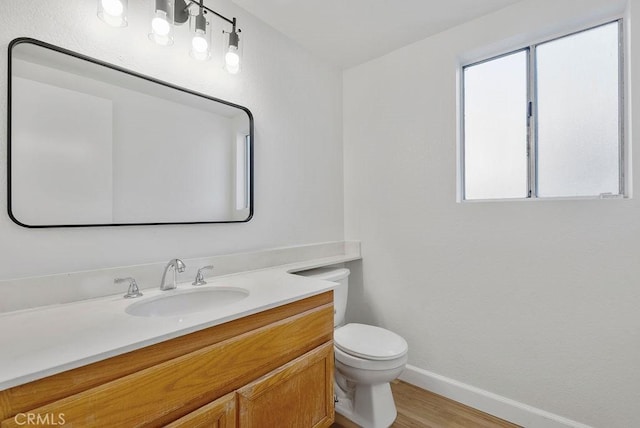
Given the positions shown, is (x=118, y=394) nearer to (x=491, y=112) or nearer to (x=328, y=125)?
(x=328, y=125)

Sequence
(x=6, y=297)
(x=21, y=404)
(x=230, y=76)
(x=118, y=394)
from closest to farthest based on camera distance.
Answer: (x=21, y=404)
(x=118, y=394)
(x=6, y=297)
(x=230, y=76)

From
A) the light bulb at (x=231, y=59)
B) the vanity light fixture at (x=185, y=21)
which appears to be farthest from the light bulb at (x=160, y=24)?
the light bulb at (x=231, y=59)

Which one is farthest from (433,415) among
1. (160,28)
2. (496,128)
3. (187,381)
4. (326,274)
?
(160,28)

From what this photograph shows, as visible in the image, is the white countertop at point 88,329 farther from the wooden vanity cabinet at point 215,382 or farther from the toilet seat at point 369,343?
the toilet seat at point 369,343

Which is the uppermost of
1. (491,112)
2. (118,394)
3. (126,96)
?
(491,112)

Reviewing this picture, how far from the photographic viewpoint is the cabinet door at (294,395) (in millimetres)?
1010

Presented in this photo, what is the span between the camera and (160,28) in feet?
4.14

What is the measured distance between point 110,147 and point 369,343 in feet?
5.06

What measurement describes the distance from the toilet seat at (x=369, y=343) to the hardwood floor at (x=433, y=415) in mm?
422

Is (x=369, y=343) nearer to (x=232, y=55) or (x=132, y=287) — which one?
(x=132, y=287)

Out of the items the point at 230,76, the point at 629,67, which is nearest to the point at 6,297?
the point at 230,76

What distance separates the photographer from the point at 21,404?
62cm

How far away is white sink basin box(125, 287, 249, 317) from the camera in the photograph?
3.85ft

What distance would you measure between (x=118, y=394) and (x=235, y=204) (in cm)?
104
